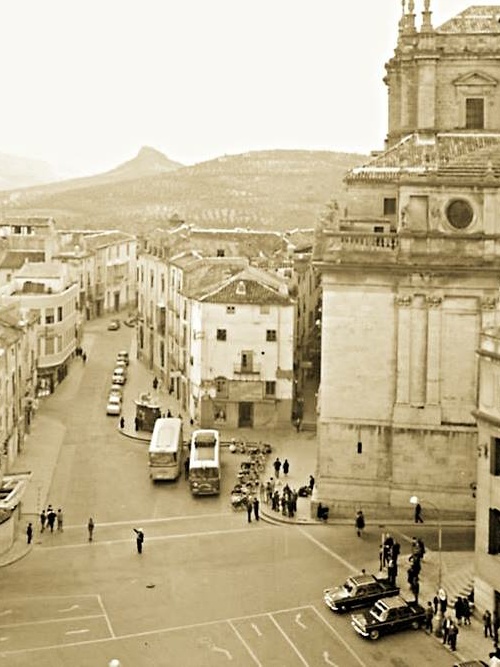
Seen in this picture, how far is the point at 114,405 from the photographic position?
234ft

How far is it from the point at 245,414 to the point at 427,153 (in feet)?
74.3

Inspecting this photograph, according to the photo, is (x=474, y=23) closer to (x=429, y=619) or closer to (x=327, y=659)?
(x=429, y=619)

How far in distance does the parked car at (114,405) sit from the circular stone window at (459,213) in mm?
30912

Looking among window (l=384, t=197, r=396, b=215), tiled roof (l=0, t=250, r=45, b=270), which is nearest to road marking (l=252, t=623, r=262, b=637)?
window (l=384, t=197, r=396, b=215)

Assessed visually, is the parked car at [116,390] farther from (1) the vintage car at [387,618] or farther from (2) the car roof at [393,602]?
(1) the vintage car at [387,618]

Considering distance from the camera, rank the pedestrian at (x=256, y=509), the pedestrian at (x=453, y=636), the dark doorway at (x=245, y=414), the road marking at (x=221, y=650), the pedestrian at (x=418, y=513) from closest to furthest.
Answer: the road marking at (x=221, y=650)
the pedestrian at (x=453, y=636)
the pedestrian at (x=418, y=513)
the pedestrian at (x=256, y=509)
the dark doorway at (x=245, y=414)

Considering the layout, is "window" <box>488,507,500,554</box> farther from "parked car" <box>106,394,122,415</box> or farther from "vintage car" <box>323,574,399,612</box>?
"parked car" <box>106,394,122,415</box>

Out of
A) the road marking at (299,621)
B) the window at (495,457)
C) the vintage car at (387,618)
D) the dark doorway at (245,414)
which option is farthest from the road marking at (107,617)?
the dark doorway at (245,414)

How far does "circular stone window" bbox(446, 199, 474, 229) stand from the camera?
4797 cm

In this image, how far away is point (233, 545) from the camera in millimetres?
44469

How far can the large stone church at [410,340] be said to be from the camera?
4775 centimetres

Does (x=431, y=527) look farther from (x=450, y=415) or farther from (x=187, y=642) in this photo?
(x=187, y=642)

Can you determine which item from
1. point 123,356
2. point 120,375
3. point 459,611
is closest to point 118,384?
point 120,375

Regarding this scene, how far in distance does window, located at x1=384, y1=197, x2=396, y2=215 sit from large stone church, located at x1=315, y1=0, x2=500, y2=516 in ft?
9.46
